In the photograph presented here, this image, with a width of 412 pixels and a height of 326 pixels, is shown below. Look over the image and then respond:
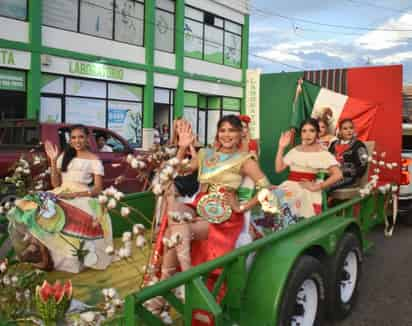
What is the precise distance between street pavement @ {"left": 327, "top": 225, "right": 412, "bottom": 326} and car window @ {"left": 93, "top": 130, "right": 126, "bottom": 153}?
209 inches

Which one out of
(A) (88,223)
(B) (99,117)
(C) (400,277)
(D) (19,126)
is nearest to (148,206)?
(A) (88,223)

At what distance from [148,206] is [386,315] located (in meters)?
2.55

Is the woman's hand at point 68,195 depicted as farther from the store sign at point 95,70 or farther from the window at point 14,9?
the store sign at point 95,70

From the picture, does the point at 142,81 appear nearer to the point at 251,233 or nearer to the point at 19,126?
the point at 19,126

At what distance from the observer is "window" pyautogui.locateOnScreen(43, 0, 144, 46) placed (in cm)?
1672

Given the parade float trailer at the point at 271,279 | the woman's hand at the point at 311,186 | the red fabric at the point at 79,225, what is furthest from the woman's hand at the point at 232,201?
the woman's hand at the point at 311,186

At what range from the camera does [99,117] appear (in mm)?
18922

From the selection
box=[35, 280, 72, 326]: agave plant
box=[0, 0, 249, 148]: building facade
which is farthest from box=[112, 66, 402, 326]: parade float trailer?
box=[0, 0, 249, 148]: building facade

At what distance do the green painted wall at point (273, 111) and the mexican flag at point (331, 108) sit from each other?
13 centimetres

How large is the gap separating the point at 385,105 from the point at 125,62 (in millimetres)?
14807

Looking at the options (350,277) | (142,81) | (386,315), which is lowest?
(386,315)

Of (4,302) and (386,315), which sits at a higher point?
(4,302)

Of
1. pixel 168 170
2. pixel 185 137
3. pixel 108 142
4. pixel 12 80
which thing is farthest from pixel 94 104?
pixel 168 170

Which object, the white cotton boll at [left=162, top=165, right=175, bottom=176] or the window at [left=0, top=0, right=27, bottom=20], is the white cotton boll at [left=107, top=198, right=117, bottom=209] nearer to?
the white cotton boll at [left=162, top=165, right=175, bottom=176]
